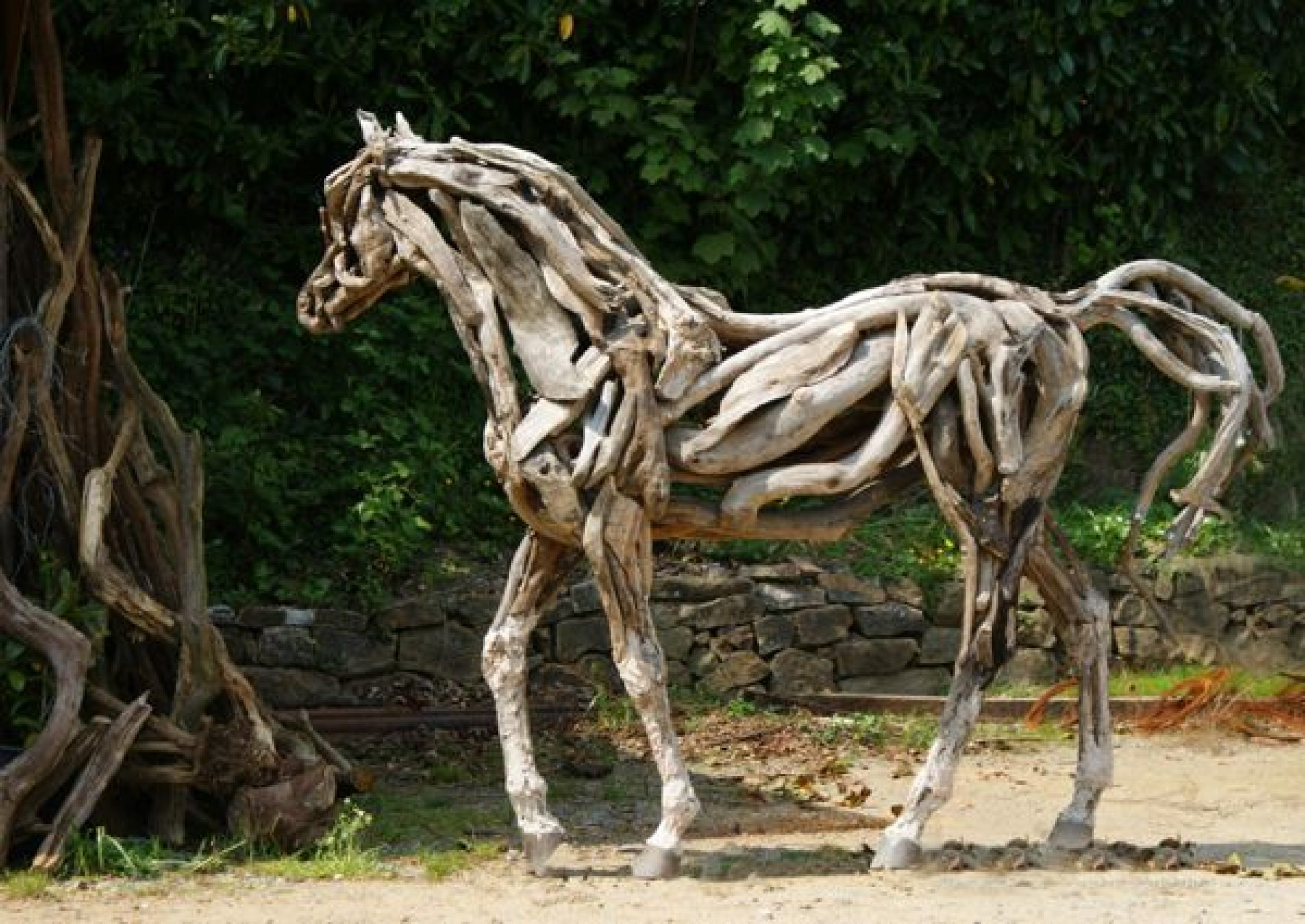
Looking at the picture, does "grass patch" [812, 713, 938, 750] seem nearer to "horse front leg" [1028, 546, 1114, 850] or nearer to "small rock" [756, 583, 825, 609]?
"small rock" [756, 583, 825, 609]

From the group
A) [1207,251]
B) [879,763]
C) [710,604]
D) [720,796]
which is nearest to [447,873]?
[720,796]

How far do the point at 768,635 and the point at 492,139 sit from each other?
3.55 m

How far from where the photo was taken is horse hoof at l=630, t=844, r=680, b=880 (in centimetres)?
752

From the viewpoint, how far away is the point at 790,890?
7.29 metres

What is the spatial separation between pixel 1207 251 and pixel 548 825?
8.71 metres

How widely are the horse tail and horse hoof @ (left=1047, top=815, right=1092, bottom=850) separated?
1.04 meters

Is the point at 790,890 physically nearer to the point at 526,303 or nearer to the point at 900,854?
the point at 900,854

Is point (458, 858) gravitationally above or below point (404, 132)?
below

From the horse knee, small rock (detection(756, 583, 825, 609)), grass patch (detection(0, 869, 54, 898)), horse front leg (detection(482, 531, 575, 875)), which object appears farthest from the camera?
small rock (detection(756, 583, 825, 609))

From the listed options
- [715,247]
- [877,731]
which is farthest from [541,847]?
[715,247]

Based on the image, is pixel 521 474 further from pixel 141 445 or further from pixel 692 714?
pixel 692 714

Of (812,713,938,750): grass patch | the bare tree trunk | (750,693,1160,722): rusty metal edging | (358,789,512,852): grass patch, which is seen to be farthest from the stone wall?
the bare tree trunk

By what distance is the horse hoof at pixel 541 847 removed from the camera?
762 centimetres

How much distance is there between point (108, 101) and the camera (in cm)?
1198
